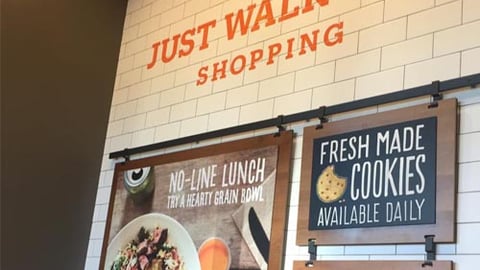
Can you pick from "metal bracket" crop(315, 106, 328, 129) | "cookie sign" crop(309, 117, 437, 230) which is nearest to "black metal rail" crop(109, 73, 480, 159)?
"metal bracket" crop(315, 106, 328, 129)

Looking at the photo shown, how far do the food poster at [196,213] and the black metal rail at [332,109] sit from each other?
4.7 inches

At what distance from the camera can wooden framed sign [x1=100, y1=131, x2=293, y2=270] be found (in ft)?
9.34

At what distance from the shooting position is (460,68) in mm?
2412

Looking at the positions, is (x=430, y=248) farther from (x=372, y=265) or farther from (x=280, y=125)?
(x=280, y=125)

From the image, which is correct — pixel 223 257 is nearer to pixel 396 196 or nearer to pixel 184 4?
pixel 396 196

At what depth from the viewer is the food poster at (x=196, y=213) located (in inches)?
114

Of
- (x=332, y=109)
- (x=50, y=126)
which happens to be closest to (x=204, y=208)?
(x=332, y=109)

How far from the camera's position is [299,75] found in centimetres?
299

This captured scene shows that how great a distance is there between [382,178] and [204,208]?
1.03 m

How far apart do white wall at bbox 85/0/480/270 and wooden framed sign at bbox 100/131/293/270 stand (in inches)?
3.3

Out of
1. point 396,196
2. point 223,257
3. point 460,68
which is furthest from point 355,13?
point 223,257

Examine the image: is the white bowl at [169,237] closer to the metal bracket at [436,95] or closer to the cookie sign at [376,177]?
the cookie sign at [376,177]

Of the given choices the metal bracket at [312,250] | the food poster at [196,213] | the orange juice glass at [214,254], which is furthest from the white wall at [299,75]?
the orange juice glass at [214,254]

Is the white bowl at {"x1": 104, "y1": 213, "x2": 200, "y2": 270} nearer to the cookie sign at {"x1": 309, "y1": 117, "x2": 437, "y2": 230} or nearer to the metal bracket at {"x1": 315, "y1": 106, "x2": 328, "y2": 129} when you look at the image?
the cookie sign at {"x1": 309, "y1": 117, "x2": 437, "y2": 230}
